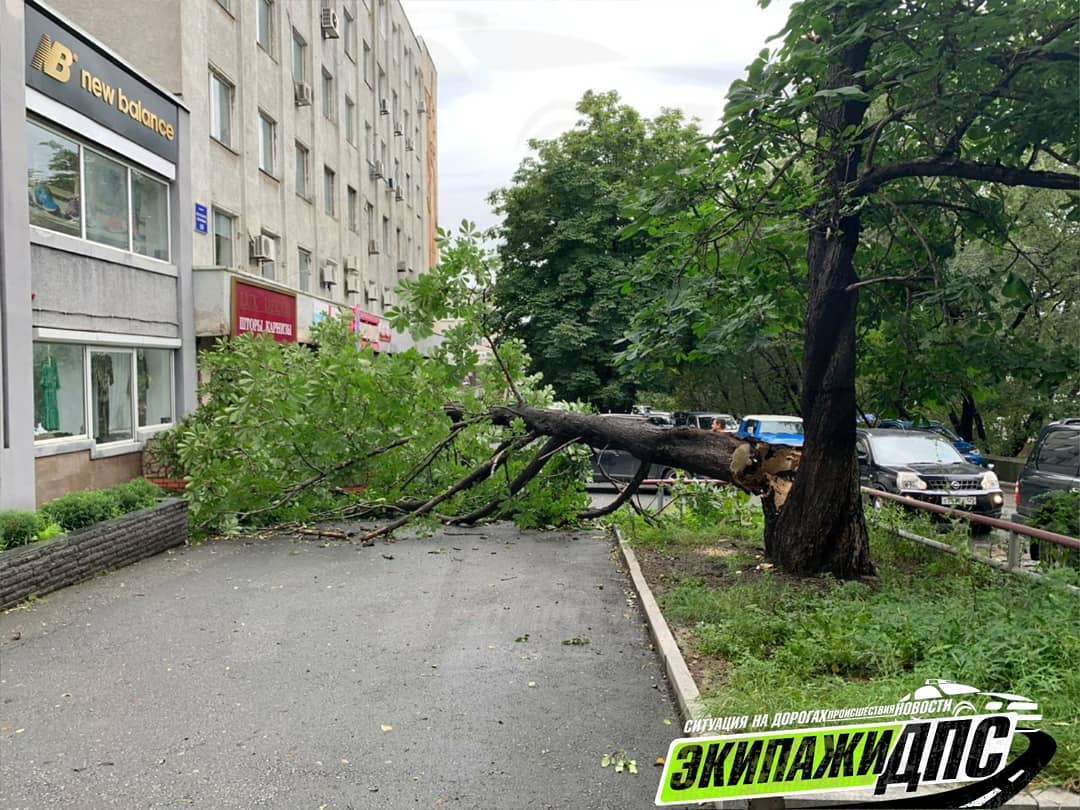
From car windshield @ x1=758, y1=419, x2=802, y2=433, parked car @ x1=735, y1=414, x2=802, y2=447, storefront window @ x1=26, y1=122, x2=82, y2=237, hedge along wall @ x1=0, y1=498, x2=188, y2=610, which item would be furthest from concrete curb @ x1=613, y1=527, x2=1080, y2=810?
car windshield @ x1=758, y1=419, x2=802, y2=433

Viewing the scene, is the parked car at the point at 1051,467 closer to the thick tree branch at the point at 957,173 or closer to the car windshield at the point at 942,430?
the thick tree branch at the point at 957,173

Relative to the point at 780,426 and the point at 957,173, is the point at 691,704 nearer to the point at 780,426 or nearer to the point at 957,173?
the point at 957,173

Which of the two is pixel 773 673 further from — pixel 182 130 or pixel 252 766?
pixel 182 130

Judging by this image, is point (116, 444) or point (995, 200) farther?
point (116, 444)

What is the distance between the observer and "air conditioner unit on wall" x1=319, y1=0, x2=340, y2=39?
2751 cm

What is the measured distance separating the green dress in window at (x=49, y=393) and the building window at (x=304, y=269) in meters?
13.6

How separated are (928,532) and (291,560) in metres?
7.65

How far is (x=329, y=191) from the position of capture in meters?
29.3

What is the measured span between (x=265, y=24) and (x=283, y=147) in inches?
128

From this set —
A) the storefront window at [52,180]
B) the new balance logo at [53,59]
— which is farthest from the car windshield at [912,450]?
the new balance logo at [53,59]

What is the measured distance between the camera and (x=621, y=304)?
30.5 meters

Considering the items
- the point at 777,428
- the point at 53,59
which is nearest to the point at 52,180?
the point at 53,59

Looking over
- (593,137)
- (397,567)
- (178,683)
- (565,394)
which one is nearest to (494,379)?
(397,567)

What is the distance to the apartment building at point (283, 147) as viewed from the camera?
58.4 feet
